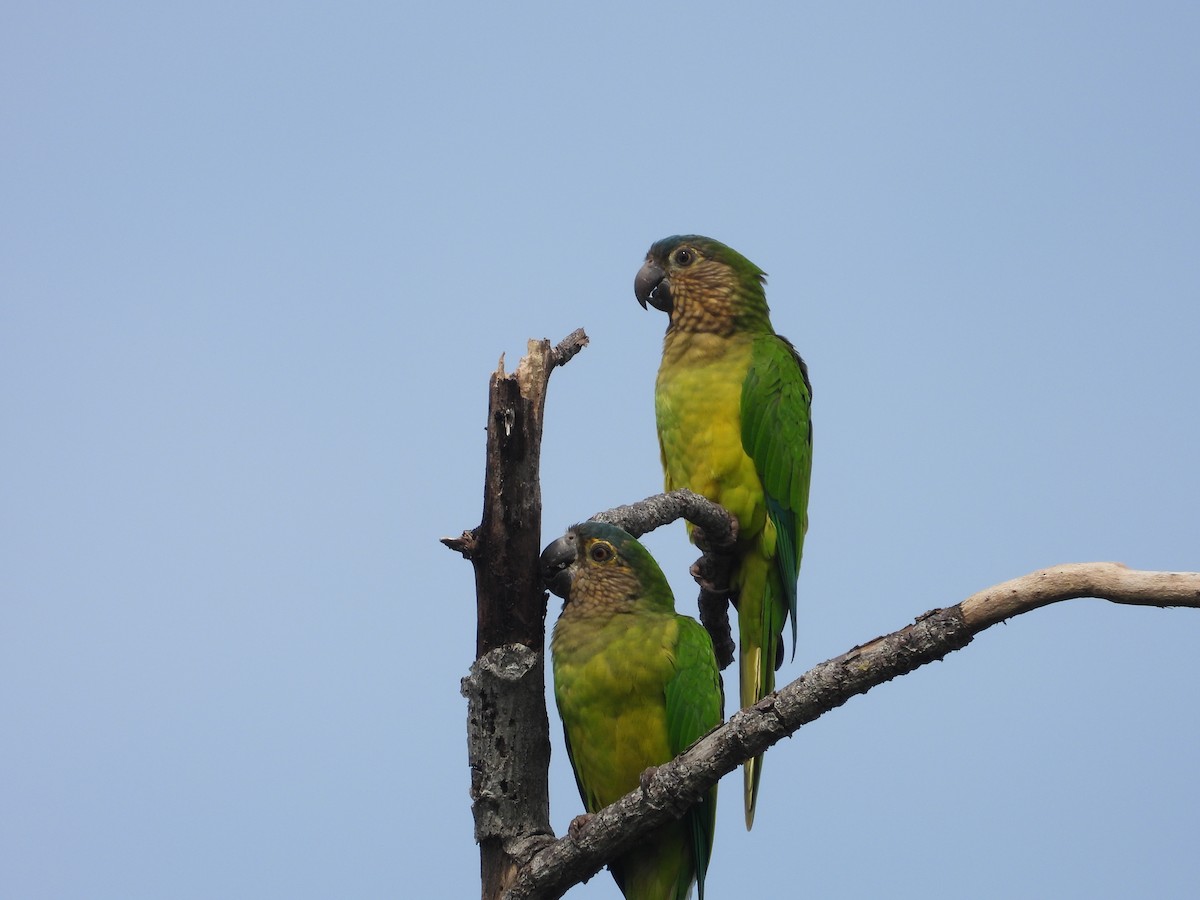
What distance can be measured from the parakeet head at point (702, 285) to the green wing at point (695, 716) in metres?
1.94

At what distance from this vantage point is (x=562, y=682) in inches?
188

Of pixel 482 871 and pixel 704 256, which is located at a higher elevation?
pixel 704 256

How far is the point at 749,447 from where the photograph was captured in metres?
5.62

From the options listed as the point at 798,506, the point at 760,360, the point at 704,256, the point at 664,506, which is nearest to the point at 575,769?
the point at 664,506

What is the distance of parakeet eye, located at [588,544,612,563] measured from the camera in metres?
4.93

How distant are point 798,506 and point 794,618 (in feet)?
1.74

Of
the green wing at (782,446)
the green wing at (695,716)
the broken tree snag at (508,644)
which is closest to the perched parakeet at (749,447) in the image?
the green wing at (782,446)

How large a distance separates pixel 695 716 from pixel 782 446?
1.54 m

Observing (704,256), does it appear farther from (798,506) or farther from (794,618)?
(794,618)

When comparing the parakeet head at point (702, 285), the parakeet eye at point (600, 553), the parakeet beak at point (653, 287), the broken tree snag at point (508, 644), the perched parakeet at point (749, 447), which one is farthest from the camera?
the parakeet beak at point (653, 287)

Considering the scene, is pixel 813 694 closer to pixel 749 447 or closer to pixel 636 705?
pixel 636 705

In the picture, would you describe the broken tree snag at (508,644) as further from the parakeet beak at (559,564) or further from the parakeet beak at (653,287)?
the parakeet beak at (653,287)

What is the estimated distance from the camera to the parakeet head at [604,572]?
4898 millimetres

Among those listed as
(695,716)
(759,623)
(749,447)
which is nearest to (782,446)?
(749,447)
